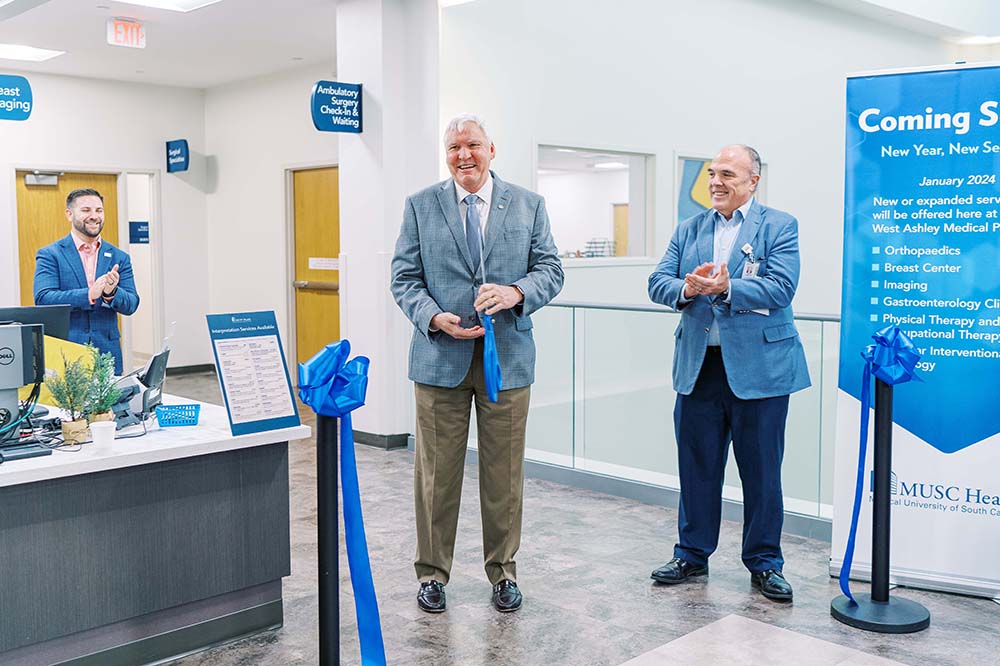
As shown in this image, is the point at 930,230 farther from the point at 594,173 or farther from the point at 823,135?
the point at 594,173

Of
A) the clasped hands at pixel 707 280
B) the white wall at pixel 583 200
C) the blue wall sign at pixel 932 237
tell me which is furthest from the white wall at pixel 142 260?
the white wall at pixel 583 200

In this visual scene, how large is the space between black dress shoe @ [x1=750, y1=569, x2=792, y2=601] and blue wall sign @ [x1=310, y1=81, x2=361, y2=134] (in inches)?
152

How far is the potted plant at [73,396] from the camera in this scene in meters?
3.07

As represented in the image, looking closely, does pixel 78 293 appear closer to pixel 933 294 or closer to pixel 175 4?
pixel 175 4

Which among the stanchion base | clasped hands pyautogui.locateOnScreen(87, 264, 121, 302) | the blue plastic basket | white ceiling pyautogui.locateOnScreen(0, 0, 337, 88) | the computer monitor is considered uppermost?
white ceiling pyautogui.locateOnScreen(0, 0, 337, 88)

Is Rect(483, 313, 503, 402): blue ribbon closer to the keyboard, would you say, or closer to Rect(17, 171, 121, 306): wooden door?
the keyboard

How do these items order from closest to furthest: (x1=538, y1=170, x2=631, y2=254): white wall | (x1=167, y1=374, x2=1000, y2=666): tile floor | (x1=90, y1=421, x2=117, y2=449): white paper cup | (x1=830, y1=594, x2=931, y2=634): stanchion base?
(x1=90, y1=421, x2=117, y2=449): white paper cup → (x1=167, y1=374, x2=1000, y2=666): tile floor → (x1=830, y1=594, x2=931, y2=634): stanchion base → (x1=538, y1=170, x2=631, y2=254): white wall

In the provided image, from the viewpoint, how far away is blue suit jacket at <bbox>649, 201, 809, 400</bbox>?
371 centimetres

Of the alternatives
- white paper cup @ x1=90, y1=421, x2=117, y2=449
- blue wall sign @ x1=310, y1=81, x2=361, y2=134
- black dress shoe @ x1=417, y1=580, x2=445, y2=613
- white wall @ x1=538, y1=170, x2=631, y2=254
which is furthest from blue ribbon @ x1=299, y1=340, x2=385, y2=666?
white wall @ x1=538, y1=170, x2=631, y2=254

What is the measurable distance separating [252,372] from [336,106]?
3607 millimetres

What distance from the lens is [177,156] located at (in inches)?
395

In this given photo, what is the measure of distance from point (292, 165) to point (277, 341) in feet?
20.8

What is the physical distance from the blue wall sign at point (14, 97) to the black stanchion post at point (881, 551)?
20.7 feet

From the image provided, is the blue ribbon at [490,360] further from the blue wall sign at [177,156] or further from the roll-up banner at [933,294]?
the blue wall sign at [177,156]
